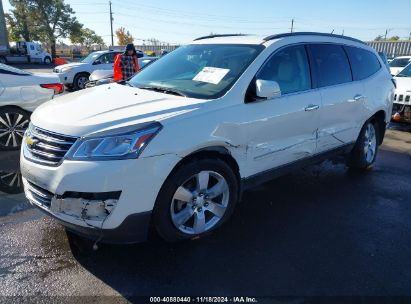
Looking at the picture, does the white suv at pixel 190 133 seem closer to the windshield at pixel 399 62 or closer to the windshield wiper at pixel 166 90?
the windshield wiper at pixel 166 90

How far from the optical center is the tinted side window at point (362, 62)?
192 inches

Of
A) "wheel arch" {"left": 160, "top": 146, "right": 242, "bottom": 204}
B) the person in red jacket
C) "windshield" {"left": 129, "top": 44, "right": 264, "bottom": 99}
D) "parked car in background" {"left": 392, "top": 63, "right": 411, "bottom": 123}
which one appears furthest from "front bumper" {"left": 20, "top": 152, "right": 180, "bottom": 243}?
"parked car in background" {"left": 392, "top": 63, "right": 411, "bottom": 123}

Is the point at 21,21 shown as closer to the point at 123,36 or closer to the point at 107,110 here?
the point at 123,36

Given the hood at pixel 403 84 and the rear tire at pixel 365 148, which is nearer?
the rear tire at pixel 365 148

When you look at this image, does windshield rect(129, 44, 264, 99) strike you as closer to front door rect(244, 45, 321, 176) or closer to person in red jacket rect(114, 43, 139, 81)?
front door rect(244, 45, 321, 176)

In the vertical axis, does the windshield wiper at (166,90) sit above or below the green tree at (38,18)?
below

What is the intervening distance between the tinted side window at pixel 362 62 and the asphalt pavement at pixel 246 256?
1.73 meters

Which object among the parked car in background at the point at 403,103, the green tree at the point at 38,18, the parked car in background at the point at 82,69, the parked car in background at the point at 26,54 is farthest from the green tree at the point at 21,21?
the parked car in background at the point at 403,103

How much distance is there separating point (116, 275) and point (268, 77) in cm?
229

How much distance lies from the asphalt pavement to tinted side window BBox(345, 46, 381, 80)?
173 cm

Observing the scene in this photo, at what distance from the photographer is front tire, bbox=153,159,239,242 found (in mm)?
2938

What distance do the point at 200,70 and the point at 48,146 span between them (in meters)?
1.70

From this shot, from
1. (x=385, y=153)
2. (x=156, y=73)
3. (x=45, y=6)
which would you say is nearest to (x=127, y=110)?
(x=156, y=73)

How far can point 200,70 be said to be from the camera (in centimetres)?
380
